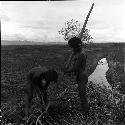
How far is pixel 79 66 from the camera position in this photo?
776 cm

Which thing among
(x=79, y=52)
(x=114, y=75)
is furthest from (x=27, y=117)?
(x=114, y=75)

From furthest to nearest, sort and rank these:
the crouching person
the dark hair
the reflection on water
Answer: the reflection on water
the dark hair
the crouching person

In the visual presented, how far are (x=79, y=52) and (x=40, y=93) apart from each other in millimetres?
1388

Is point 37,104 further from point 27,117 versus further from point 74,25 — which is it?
point 74,25

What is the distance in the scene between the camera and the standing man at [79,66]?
765 centimetres

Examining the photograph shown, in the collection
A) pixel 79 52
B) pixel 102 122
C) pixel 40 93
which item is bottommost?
pixel 102 122

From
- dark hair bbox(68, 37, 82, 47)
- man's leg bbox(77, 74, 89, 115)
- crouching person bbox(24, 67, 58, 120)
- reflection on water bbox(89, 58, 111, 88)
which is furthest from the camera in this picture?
reflection on water bbox(89, 58, 111, 88)

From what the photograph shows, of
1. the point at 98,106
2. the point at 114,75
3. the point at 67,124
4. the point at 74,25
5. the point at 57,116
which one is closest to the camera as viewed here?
the point at 67,124

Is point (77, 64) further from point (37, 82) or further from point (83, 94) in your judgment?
point (37, 82)

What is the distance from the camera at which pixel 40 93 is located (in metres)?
7.75

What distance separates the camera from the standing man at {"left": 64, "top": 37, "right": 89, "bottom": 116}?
7648 millimetres

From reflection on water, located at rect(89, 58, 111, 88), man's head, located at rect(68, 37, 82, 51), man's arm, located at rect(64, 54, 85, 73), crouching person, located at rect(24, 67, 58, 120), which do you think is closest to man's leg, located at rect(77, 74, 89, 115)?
man's arm, located at rect(64, 54, 85, 73)

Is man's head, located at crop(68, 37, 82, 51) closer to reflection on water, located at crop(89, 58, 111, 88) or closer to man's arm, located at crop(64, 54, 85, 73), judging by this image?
man's arm, located at crop(64, 54, 85, 73)

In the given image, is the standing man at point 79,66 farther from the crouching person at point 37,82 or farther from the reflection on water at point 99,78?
the reflection on water at point 99,78
